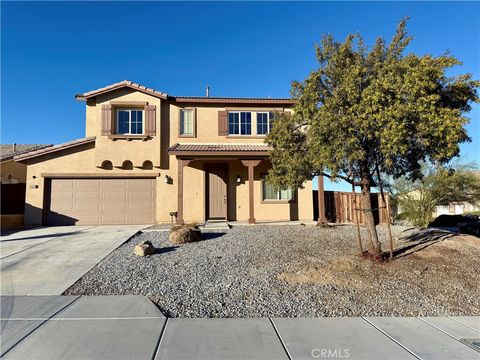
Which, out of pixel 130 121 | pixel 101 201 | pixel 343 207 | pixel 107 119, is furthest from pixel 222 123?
pixel 343 207

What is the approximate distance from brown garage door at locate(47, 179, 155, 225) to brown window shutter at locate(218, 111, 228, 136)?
3936mm

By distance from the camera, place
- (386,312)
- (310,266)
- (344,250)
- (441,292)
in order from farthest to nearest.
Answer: (344,250) → (310,266) → (441,292) → (386,312)

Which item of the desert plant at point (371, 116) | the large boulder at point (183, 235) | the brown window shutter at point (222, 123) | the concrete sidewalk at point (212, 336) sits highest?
the brown window shutter at point (222, 123)

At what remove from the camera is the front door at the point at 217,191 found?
1461 centimetres

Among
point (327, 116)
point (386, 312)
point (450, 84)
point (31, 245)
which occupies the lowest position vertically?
point (386, 312)

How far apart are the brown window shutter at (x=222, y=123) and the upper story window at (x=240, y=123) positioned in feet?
0.75

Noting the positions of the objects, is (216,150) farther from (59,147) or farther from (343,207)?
(59,147)

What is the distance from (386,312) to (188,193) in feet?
35.1

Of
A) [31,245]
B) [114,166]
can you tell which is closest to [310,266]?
[31,245]

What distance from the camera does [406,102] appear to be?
5.91m

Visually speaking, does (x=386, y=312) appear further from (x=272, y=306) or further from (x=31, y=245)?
(x=31, y=245)

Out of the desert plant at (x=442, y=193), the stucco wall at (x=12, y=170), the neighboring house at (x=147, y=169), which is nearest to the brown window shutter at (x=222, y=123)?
the neighboring house at (x=147, y=169)

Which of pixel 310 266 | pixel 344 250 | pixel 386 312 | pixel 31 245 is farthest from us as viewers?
pixel 31 245

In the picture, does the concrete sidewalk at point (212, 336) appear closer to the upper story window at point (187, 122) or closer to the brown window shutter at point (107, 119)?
the brown window shutter at point (107, 119)
